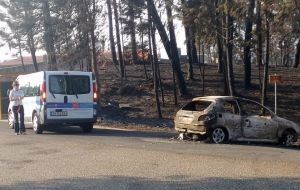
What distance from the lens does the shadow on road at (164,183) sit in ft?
29.6

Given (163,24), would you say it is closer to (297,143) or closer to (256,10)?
(256,10)

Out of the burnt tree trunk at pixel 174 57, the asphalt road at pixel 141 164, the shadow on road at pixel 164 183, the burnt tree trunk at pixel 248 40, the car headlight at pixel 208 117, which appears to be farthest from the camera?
the burnt tree trunk at pixel 174 57

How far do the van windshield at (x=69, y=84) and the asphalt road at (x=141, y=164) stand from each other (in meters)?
2.35

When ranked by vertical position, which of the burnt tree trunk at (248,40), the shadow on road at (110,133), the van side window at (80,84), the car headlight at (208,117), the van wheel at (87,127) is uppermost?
the burnt tree trunk at (248,40)

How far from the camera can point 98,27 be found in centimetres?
2781

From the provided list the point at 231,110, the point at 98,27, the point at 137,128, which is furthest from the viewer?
the point at 98,27

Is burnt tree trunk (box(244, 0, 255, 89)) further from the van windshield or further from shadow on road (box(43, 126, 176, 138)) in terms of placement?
the van windshield

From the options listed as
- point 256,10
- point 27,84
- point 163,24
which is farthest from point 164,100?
point 27,84

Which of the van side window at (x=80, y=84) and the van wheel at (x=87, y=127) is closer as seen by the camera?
the van side window at (x=80, y=84)

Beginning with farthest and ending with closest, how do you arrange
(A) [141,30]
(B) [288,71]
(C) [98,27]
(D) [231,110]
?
(B) [288,71]
(C) [98,27]
(A) [141,30]
(D) [231,110]

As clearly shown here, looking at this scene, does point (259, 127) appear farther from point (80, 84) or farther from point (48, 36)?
point (48, 36)

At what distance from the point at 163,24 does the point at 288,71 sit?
48.9 feet

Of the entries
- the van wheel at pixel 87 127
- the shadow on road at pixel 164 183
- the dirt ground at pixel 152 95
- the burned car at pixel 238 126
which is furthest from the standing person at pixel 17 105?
the shadow on road at pixel 164 183

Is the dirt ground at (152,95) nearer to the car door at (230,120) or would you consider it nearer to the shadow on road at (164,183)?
the car door at (230,120)
